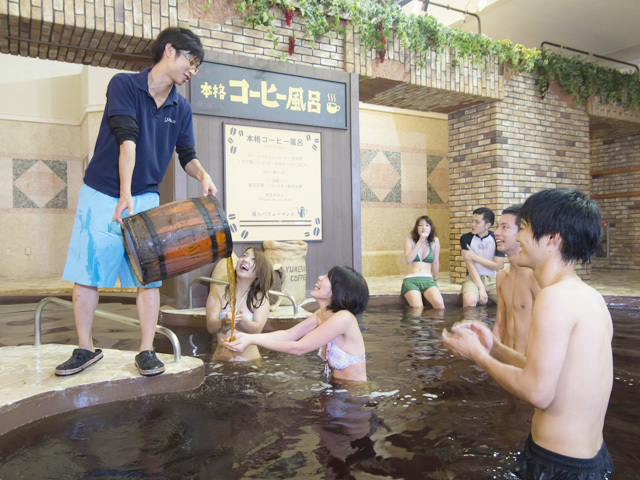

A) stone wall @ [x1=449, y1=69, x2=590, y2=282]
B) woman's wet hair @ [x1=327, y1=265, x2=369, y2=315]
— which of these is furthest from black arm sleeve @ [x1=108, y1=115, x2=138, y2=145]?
stone wall @ [x1=449, y1=69, x2=590, y2=282]

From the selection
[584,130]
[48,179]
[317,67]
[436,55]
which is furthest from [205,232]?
[48,179]

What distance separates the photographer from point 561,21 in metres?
9.42

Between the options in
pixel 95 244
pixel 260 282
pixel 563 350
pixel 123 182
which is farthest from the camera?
pixel 260 282

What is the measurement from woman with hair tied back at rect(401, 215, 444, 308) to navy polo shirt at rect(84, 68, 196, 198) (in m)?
4.34

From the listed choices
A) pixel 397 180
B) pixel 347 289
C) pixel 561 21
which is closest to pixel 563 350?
pixel 347 289

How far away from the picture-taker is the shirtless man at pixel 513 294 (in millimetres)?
3262

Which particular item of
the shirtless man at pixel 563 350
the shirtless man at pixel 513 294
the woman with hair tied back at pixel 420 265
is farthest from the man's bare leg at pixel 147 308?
the woman with hair tied back at pixel 420 265

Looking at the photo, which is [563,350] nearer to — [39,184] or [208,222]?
[208,222]

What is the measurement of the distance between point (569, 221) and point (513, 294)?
72.2 inches

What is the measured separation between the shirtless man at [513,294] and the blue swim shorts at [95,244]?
225 cm

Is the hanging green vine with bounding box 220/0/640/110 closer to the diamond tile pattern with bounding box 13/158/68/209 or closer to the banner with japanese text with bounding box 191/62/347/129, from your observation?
the banner with japanese text with bounding box 191/62/347/129

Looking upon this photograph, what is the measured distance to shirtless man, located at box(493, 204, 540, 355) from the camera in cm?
326

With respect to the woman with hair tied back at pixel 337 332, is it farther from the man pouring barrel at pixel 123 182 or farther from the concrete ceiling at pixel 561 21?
the concrete ceiling at pixel 561 21

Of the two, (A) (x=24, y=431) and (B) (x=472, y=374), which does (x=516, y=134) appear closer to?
(B) (x=472, y=374)
